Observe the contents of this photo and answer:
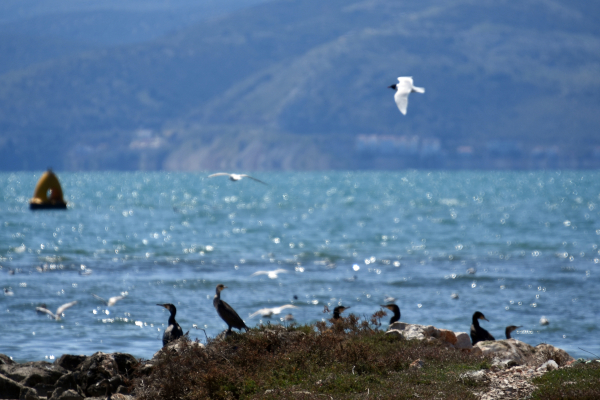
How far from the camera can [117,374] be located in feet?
36.5

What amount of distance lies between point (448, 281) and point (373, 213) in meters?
44.5

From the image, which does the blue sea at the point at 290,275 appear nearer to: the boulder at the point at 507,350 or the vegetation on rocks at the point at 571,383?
the boulder at the point at 507,350

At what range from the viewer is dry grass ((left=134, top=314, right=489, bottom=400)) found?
9.83 m

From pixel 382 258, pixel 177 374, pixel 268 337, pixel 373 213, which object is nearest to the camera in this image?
pixel 177 374

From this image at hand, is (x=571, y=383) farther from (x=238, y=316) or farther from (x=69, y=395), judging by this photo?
(x=69, y=395)

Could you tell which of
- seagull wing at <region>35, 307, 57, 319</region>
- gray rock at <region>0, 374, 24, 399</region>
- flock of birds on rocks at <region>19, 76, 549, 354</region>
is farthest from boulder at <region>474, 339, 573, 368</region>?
seagull wing at <region>35, 307, 57, 319</region>

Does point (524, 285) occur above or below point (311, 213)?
below

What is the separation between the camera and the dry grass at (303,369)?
9.83 m

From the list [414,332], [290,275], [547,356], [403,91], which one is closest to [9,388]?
[414,332]

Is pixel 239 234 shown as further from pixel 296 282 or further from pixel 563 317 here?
pixel 563 317

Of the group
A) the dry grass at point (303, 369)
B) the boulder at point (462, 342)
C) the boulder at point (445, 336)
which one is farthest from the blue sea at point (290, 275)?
the boulder at point (445, 336)

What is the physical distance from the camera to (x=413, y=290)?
23531 mm

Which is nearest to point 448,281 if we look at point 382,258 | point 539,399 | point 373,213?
point 382,258

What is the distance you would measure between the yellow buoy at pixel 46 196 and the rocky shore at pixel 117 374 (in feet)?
157
